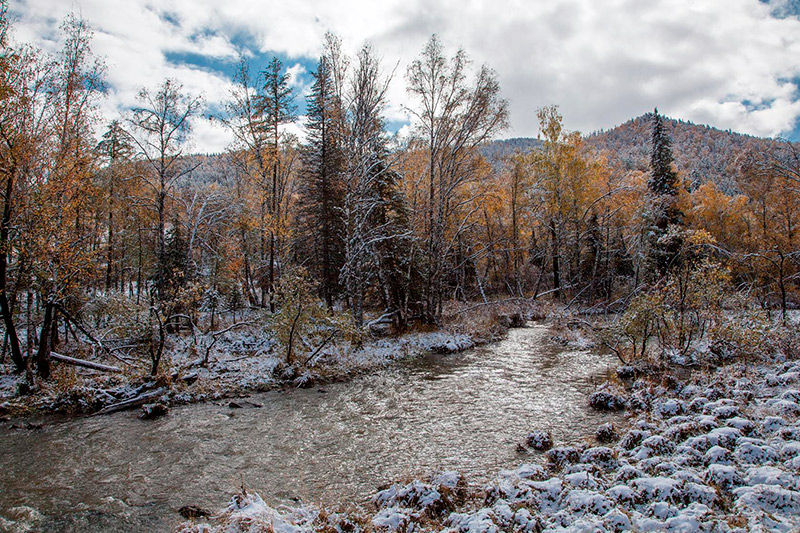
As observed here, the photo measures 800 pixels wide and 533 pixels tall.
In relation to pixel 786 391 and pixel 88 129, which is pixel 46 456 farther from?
pixel 786 391

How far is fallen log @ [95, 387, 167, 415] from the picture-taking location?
903 cm

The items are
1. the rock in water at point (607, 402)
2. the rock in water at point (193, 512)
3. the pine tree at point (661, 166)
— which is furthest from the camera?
the pine tree at point (661, 166)

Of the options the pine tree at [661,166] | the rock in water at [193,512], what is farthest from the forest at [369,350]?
the pine tree at [661,166]

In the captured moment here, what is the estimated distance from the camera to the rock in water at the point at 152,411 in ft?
28.9

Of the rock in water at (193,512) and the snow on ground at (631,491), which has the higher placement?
the snow on ground at (631,491)

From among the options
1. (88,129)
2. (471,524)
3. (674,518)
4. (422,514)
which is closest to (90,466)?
(422,514)

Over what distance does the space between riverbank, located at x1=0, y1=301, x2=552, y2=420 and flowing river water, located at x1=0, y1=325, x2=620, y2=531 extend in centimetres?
67

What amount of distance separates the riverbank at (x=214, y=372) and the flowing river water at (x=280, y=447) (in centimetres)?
67

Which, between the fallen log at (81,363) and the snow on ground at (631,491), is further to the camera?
the fallen log at (81,363)

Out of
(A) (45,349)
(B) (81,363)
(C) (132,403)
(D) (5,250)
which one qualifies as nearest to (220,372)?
(C) (132,403)

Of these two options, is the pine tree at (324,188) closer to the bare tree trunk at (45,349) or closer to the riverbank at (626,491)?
the bare tree trunk at (45,349)

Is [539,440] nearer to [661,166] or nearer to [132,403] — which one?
[132,403]

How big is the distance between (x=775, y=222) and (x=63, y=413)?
45.0 meters

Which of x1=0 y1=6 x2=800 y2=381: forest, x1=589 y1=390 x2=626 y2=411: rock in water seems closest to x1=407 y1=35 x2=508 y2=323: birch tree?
x1=0 y1=6 x2=800 y2=381: forest
